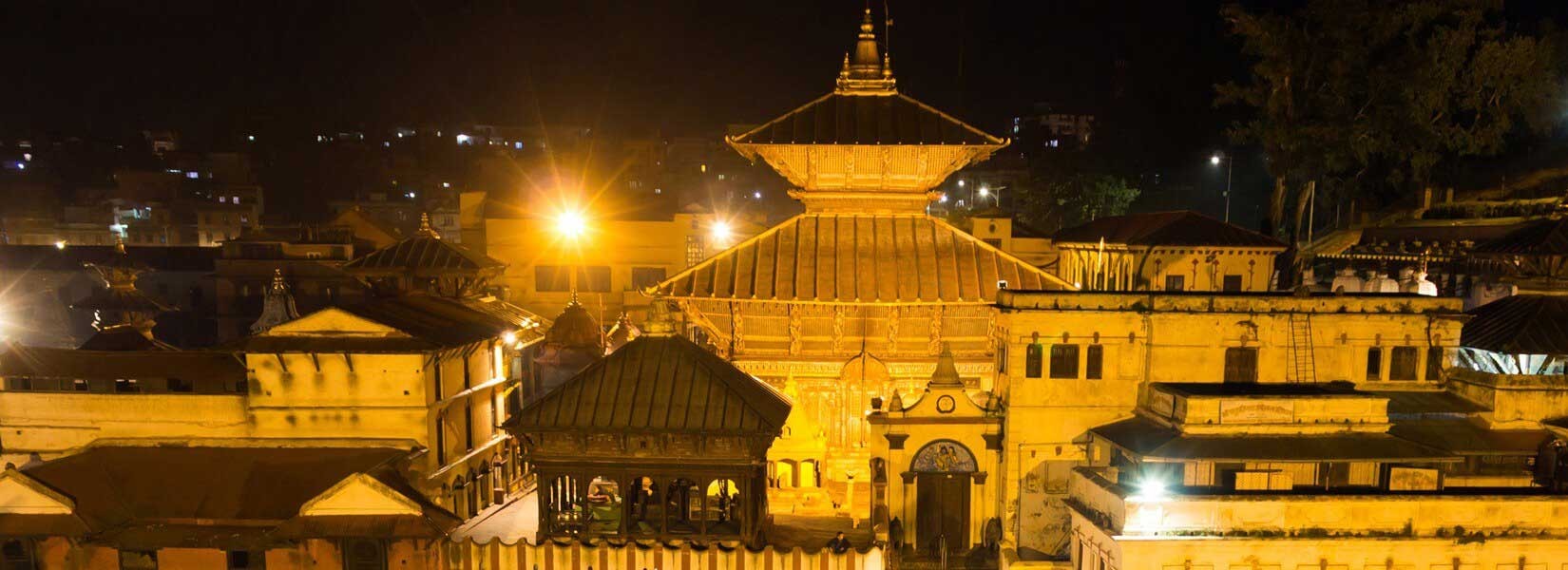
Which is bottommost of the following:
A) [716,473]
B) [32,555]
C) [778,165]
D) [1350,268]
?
[32,555]

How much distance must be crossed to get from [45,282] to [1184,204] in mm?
62817

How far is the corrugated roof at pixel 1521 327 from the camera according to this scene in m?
21.0

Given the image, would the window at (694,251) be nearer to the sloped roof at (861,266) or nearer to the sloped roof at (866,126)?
the sloped roof at (866,126)

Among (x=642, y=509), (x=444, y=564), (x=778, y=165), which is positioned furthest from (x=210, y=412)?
(x=778, y=165)

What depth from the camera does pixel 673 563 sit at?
16.1 meters

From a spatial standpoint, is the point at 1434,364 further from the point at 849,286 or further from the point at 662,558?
the point at 662,558

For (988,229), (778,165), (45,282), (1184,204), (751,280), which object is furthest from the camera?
(1184,204)

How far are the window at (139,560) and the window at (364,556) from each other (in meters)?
3.76

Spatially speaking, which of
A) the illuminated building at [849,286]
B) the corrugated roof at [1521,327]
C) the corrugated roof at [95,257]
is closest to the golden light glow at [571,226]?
the corrugated roof at [95,257]

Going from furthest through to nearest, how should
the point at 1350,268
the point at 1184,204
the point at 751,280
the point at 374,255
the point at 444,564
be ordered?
1. the point at 1184,204
2. the point at 1350,268
3. the point at 374,255
4. the point at 751,280
5. the point at 444,564

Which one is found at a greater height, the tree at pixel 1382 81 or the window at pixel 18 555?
the tree at pixel 1382 81

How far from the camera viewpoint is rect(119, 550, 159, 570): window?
675 inches

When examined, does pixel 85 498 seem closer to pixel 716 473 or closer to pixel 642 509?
pixel 642 509

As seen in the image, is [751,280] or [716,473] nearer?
[716,473]
